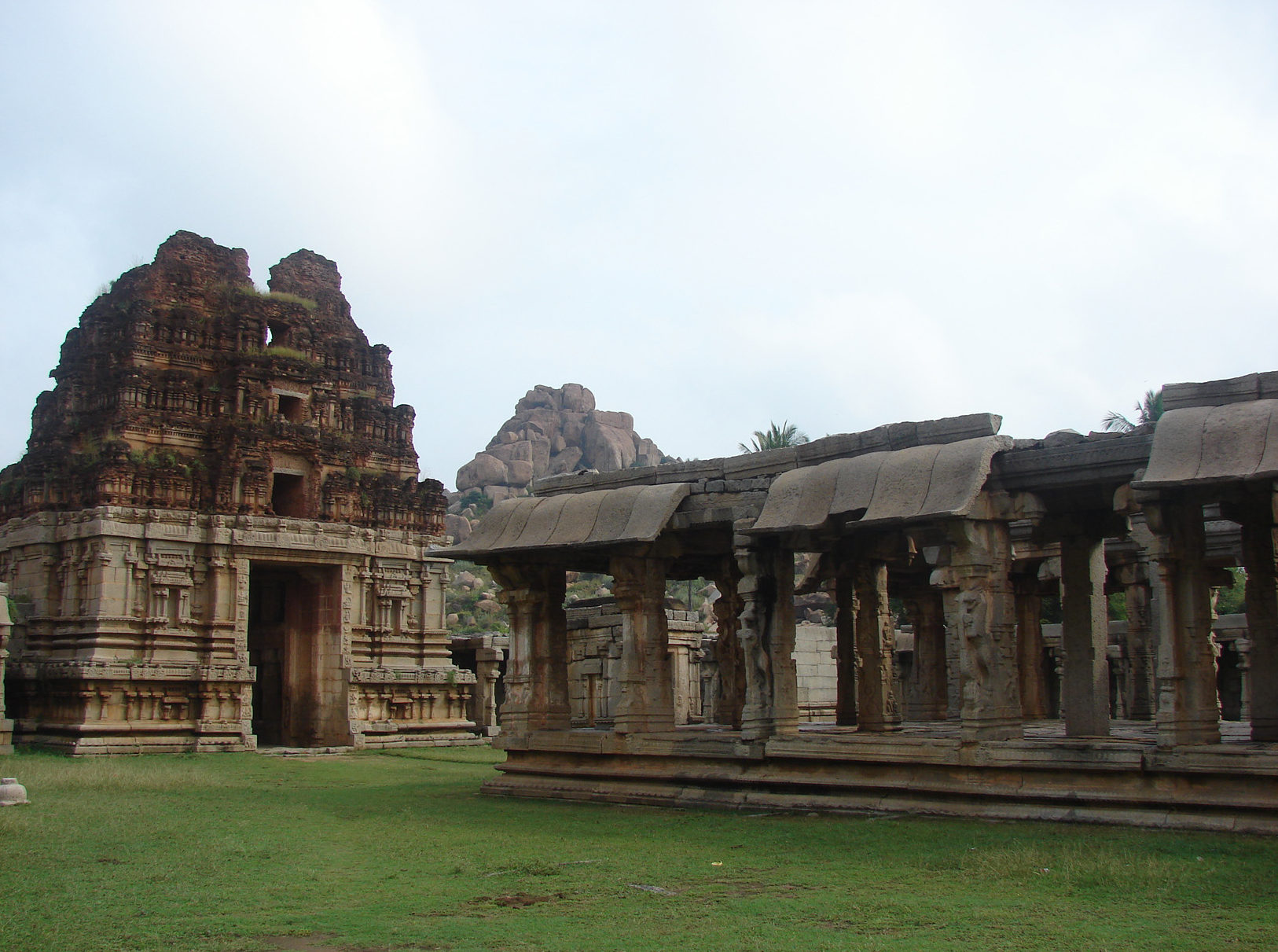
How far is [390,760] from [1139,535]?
13522mm

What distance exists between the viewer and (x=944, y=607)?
13.0 meters

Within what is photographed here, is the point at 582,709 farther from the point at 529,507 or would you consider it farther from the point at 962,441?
the point at 962,441

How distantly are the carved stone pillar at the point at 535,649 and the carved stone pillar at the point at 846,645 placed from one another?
3561mm

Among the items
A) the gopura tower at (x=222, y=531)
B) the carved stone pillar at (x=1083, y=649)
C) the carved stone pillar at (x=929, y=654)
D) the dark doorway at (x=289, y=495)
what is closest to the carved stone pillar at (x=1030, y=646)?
the carved stone pillar at (x=929, y=654)

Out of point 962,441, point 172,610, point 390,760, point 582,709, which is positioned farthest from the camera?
point 582,709

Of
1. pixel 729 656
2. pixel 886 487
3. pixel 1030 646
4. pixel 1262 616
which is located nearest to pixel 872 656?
pixel 729 656

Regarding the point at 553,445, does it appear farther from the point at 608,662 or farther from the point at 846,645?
the point at 846,645

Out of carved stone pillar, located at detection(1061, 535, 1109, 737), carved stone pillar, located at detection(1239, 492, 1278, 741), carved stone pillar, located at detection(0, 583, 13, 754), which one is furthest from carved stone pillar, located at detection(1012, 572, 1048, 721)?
carved stone pillar, located at detection(0, 583, 13, 754)

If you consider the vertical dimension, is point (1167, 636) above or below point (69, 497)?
below

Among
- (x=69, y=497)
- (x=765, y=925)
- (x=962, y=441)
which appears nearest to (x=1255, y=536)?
(x=962, y=441)

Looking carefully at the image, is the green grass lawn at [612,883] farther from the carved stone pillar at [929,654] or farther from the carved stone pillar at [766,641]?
the carved stone pillar at [929,654]

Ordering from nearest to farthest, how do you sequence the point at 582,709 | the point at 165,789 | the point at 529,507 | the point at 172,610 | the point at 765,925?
the point at 765,925 → the point at 529,507 → the point at 165,789 → the point at 172,610 → the point at 582,709

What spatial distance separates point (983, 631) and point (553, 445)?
6733cm

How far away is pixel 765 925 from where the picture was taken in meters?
6.82
